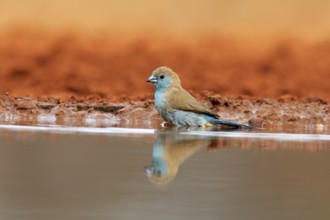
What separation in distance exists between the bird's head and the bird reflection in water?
1960 millimetres

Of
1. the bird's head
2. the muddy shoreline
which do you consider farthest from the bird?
the muddy shoreline

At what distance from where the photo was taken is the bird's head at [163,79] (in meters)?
9.86

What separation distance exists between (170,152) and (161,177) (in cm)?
139

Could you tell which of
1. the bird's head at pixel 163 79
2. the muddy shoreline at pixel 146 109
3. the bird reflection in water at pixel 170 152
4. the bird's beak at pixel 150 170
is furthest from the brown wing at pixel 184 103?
the bird's beak at pixel 150 170

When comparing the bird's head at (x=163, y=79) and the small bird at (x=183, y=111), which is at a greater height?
the bird's head at (x=163, y=79)

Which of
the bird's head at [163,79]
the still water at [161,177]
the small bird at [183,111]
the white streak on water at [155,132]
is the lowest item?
the still water at [161,177]

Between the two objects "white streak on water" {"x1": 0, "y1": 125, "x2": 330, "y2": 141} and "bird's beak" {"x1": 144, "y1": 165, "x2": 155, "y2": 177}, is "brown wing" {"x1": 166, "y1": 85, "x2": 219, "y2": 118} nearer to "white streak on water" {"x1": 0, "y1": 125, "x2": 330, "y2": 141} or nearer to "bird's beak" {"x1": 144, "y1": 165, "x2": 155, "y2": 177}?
"white streak on water" {"x1": 0, "y1": 125, "x2": 330, "y2": 141}

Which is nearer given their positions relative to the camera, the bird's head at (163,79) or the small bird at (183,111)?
the small bird at (183,111)

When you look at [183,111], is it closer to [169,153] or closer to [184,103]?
[184,103]

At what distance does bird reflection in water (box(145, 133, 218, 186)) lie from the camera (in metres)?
4.63

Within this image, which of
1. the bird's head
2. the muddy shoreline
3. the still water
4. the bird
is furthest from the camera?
the muddy shoreline

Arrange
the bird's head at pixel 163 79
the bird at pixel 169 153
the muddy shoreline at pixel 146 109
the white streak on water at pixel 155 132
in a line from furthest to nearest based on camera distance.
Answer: the muddy shoreline at pixel 146 109 < the bird's head at pixel 163 79 < the white streak on water at pixel 155 132 < the bird at pixel 169 153

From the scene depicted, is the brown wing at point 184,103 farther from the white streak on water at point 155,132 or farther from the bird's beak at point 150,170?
the bird's beak at point 150,170

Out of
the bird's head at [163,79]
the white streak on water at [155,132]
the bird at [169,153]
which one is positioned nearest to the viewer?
the bird at [169,153]
